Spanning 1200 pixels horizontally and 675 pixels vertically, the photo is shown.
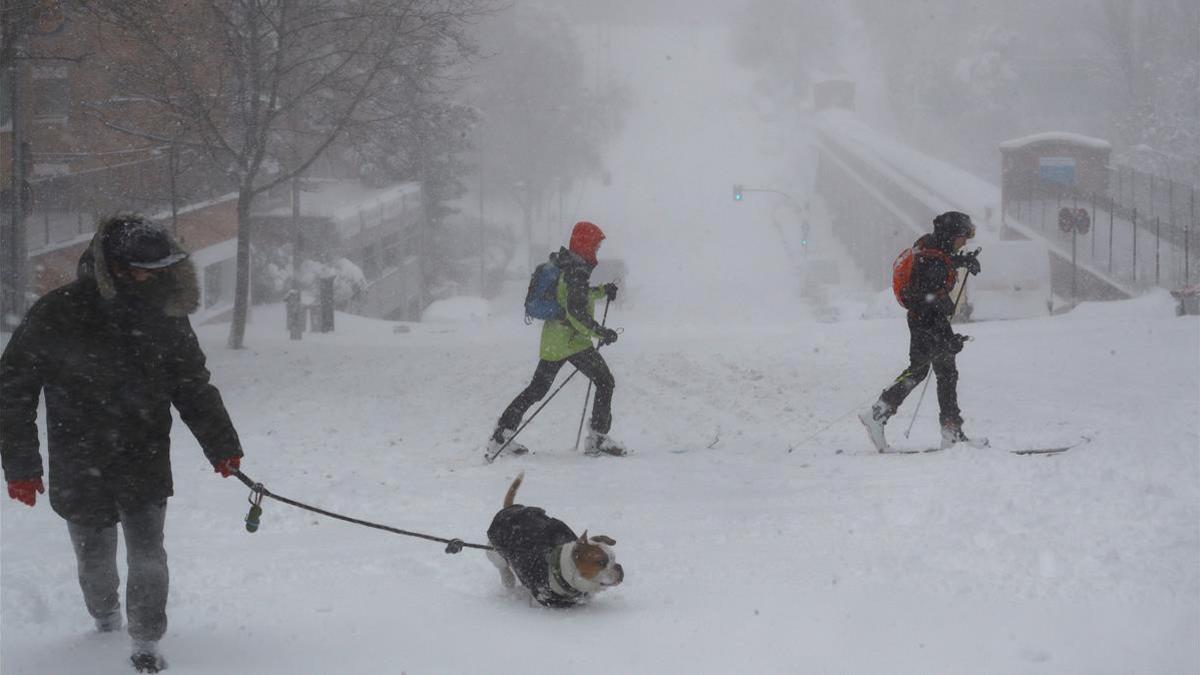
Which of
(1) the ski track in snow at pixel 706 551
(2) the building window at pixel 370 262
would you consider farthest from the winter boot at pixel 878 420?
(2) the building window at pixel 370 262

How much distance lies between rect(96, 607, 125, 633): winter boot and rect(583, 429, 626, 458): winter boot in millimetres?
4943

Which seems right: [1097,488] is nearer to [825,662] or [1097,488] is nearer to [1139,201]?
[825,662]

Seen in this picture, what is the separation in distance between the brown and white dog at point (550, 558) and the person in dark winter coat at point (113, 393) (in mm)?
1473

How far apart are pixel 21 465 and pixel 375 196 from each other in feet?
118

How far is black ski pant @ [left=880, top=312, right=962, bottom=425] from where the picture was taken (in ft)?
27.2

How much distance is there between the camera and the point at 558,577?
5062mm

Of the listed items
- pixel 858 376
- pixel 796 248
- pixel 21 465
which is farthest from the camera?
pixel 796 248

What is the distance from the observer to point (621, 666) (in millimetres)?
4547

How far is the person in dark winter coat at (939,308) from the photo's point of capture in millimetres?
8211

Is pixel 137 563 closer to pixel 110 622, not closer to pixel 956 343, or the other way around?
pixel 110 622

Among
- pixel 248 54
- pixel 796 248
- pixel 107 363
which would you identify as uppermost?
pixel 248 54

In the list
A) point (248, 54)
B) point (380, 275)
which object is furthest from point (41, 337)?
point (380, 275)

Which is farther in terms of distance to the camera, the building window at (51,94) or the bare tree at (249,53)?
the building window at (51,94)

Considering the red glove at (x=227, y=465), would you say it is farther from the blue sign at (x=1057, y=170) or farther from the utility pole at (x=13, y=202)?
the blue sign at (x=1057, y=170)
